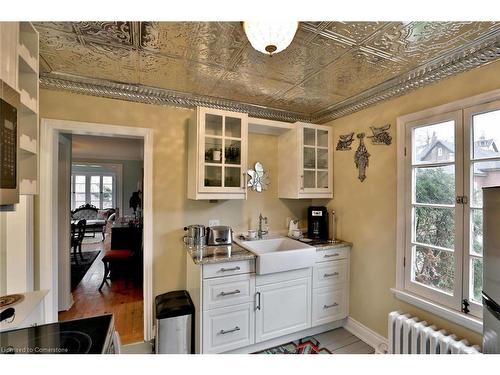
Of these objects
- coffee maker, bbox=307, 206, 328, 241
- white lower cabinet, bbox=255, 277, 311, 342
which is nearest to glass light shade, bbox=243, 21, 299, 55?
white lower cabinet, bbox=255, 277, 311, 342

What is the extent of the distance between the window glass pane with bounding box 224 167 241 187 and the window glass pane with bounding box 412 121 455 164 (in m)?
1.49

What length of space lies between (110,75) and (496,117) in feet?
8.85

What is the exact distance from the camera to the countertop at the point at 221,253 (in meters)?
1.77

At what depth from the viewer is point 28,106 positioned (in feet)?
3.27

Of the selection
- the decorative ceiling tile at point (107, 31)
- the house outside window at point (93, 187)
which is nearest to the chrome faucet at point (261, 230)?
the decorative ceiling tile at point (107, 31)

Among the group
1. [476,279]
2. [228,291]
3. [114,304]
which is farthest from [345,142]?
[114,304]

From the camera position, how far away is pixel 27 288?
162cm

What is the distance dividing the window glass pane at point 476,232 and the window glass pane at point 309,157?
1367 mm

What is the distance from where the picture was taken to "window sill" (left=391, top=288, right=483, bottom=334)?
1.39 m

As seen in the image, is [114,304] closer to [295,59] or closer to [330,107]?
[295,59]
